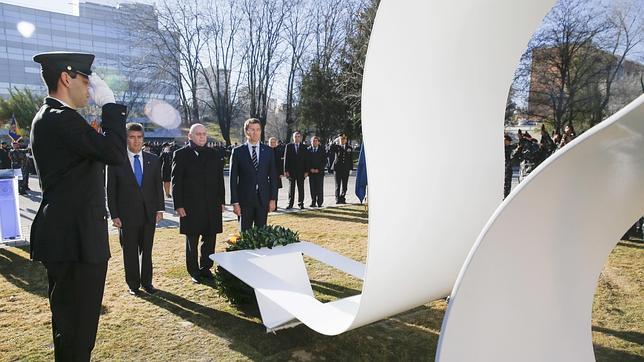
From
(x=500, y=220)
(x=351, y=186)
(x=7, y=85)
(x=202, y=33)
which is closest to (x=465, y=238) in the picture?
(x=500, y=220)

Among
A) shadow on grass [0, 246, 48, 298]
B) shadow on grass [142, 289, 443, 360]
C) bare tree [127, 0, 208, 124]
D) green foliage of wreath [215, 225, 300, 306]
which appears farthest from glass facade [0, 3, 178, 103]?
shadow on grass [142, 289, 443, 360]

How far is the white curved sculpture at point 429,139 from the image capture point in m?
2.14

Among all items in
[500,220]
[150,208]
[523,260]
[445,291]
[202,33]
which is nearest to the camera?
[500,220]

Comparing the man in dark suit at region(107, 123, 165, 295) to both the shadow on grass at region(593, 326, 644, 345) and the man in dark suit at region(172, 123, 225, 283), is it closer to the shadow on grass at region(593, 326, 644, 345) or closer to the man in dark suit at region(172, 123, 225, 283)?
the man in dark suit at region(172, 123, 225, 283)

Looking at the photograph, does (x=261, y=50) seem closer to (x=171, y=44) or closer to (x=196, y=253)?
(x=171, y=44)

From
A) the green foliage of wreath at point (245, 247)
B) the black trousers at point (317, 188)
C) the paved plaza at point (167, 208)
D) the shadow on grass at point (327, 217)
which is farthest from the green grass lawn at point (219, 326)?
the black trousers at point (317, 188)

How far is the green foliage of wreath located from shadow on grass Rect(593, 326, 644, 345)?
3.20 meters

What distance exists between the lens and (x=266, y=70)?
34062 mm

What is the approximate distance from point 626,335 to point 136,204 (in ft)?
16.7

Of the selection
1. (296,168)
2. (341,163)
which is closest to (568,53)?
(341,163)

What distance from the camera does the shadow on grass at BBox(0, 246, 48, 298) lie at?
4.98m

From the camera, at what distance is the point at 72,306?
2453 mm

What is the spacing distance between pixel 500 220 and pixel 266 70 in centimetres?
3415

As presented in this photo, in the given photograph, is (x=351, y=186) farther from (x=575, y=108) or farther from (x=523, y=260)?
(x=523, y=260)
